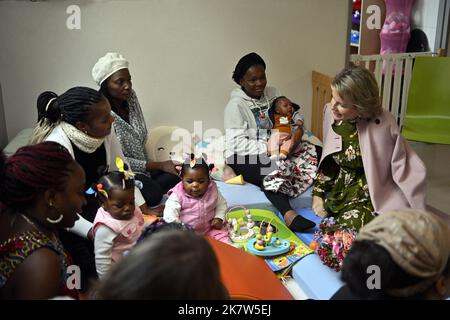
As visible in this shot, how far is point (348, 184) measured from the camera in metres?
2.66

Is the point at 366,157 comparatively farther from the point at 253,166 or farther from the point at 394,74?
the point at 394,74

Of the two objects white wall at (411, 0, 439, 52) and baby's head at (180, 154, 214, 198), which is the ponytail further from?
white wall at (411, 0, 439, 52)

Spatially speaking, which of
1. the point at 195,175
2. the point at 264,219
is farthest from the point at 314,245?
the point at 195,175

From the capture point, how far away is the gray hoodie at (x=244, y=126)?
3176mm

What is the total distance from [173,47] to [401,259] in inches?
109

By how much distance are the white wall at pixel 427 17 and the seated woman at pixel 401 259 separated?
3901 millimetres

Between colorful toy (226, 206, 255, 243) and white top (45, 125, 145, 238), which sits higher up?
white top (45, 125, 145, 238)

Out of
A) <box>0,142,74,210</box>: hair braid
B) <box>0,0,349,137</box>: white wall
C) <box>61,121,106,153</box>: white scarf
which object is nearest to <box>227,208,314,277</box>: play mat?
<box>61,121,106,153</box>: white scarf

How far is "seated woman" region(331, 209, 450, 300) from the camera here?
117cm

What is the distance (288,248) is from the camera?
239 cm

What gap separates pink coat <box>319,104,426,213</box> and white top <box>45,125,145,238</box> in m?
1.23

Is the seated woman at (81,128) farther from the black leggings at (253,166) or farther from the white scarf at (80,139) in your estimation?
the black leggings at (253,166)

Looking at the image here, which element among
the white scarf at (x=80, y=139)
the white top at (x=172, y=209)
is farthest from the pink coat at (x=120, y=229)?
the white scarf at (x=80, y=139)

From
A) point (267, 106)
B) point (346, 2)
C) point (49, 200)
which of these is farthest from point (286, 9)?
point (49, 200)
